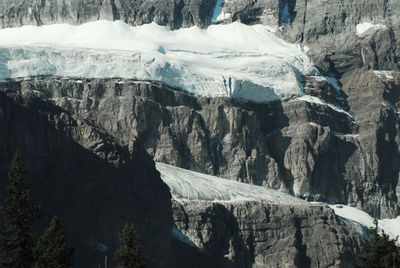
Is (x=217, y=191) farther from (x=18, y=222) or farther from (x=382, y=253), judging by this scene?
(x=382, y=253)

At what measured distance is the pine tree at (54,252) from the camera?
89125 mm

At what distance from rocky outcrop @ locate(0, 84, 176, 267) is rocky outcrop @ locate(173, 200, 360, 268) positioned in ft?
46.8

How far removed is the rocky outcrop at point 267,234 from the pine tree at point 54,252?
78895mm

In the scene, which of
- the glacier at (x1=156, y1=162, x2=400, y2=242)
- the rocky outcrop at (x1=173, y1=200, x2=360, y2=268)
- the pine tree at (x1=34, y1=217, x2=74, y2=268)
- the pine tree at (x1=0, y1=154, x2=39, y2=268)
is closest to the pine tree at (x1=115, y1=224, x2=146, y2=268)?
the pine tree at (x1=34, y1=217, x2=74, y2=268)

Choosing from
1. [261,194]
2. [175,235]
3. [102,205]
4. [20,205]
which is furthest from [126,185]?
[20,205]

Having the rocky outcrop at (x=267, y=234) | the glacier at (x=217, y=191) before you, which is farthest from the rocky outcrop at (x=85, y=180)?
the glacier at (x=217, y=191)

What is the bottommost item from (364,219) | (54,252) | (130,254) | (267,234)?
(364,219)

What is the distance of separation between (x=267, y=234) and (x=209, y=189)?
957 cm

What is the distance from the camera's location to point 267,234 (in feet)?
577

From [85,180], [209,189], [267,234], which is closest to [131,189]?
[85,180]

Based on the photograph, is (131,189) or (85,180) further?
(131,189)

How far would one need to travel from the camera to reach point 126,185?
15338cm

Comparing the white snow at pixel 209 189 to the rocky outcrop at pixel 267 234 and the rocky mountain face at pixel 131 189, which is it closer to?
the rocky outcrop at pixel 267 234

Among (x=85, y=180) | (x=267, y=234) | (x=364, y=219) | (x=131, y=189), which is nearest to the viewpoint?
(x=85, y=180)
